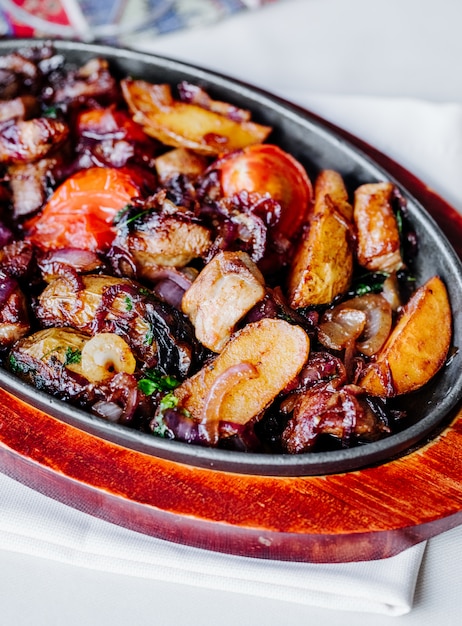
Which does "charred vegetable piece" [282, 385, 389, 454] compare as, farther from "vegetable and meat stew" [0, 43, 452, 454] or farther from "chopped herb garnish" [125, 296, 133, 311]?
"chopped herb garnish" [125, 296, 133, 311]

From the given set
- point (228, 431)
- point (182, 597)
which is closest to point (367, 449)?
point (228, 431)

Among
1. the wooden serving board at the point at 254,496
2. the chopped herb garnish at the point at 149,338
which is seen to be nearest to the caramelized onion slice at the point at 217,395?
the wooden serving board at the point at 254,496

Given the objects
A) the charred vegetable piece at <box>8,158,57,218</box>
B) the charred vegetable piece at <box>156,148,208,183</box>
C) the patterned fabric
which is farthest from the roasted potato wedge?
the patterned fabric

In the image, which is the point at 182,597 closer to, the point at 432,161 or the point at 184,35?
the point at 432,161

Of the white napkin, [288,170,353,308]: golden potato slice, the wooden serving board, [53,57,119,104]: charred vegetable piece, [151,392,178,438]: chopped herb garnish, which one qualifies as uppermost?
[53,57,119,104]: charred vegetable piece

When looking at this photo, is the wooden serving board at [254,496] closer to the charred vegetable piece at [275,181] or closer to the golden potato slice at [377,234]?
the golden potato slice at [377,234]

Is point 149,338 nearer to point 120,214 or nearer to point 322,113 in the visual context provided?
point 120,214

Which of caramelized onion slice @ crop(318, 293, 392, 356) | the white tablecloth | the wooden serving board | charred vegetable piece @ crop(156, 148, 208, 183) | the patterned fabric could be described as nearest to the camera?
the wooden serving board
